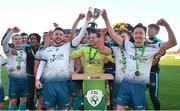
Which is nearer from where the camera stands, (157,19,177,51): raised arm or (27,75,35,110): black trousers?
(157,19,177,51): raised arm

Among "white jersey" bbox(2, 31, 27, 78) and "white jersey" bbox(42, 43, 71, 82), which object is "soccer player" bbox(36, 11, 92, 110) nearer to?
"white jersey" bbox(42, 43, 71, 82)

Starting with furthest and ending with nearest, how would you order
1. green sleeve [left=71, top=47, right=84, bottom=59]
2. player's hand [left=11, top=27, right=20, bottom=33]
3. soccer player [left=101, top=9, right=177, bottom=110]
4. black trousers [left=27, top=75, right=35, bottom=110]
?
black trousers [left=27, top=75, right=35, bottom=110], player's hand [left=11, top=27, right=20, bottom=33], green sleeve [left=71, top=47, right=84, bottom=59], soccer player [left=101, top=9, right=177, bottom=110]

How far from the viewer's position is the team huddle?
8.05 meters

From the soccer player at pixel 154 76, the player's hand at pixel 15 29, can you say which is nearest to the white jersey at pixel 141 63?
the soccer player at pixel 154 76

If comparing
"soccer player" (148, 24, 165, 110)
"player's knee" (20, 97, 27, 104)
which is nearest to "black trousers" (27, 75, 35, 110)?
"player's knee" (20, 97, 27, 104)

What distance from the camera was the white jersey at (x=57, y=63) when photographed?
Answer: 859 cm

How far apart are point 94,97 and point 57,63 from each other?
1051mm

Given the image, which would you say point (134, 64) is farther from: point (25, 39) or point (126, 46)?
point (25, 39)

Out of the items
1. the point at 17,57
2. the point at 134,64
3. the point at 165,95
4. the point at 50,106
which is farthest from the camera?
the point at 165,95

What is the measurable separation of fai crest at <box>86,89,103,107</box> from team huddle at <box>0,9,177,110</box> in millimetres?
354

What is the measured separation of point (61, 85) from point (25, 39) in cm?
265

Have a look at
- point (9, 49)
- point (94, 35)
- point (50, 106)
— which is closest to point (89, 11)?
point (94, 35)

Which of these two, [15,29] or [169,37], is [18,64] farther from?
[169,37]

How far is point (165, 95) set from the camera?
16.0m
